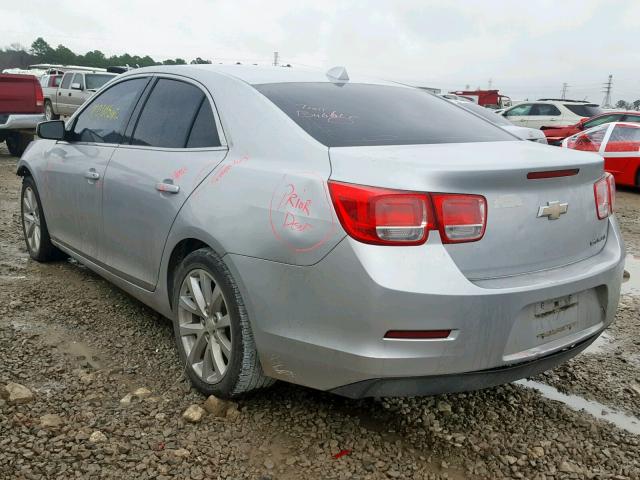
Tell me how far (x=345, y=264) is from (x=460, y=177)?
1.67ft

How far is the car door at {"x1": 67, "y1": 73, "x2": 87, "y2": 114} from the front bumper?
62.3ft

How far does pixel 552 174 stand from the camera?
2439mm

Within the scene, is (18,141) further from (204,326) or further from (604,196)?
(604,196)

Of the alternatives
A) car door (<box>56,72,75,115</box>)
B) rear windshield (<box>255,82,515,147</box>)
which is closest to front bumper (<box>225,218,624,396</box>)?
rear windshield (<box>255,82,515,147</box>)

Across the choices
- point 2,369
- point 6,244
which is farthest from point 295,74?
point 6,244

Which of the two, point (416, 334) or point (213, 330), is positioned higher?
point (416, 334)

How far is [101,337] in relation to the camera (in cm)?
364

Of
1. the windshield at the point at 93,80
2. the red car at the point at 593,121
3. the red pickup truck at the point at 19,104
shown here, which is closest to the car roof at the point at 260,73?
the red pickup truck at the point at 19,104

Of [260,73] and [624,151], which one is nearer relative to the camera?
[260,73]

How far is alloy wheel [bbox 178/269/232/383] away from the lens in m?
2.79

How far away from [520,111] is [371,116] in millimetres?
19305

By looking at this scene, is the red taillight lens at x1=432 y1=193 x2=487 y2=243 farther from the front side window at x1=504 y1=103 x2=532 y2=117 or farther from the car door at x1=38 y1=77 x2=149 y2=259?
the front side window at x1=504 y1=103 x2=532 y2=117

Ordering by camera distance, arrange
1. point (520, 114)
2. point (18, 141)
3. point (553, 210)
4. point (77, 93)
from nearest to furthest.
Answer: point (553, 210) < point (18, 141) < point (77, 93) < point (520, 114)

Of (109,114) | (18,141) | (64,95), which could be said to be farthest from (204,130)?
(64,95)
